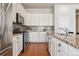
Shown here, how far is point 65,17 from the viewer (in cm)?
673

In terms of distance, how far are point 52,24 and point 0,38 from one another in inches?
219

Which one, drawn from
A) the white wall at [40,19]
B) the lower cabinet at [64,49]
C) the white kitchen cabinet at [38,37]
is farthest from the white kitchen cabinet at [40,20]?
the lower cabinet at [64,49]

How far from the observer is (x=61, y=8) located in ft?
21.7

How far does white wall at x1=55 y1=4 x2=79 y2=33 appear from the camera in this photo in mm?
6508

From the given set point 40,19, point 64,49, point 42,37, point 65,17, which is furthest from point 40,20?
point 64,49

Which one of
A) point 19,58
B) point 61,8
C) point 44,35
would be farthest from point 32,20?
point 19,58

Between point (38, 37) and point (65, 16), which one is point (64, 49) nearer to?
point (65, 16)

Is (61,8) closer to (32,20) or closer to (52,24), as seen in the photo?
(52,24)

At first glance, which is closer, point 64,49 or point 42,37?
point 64,49

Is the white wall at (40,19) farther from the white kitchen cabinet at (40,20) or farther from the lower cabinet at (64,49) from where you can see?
the lower cabinet at (64,49)

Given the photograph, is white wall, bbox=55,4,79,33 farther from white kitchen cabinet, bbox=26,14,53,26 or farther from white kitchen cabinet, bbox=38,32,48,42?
white kitchen cabinet, bbox=38,32,48,42

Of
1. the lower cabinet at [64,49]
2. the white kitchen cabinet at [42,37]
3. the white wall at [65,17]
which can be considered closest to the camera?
the lower cabinet at [64,49]

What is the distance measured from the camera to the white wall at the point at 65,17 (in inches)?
256

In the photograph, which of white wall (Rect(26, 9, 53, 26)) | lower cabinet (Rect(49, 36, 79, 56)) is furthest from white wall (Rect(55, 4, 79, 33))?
lower cabinet (Rect(49, 36, 79, 56))
